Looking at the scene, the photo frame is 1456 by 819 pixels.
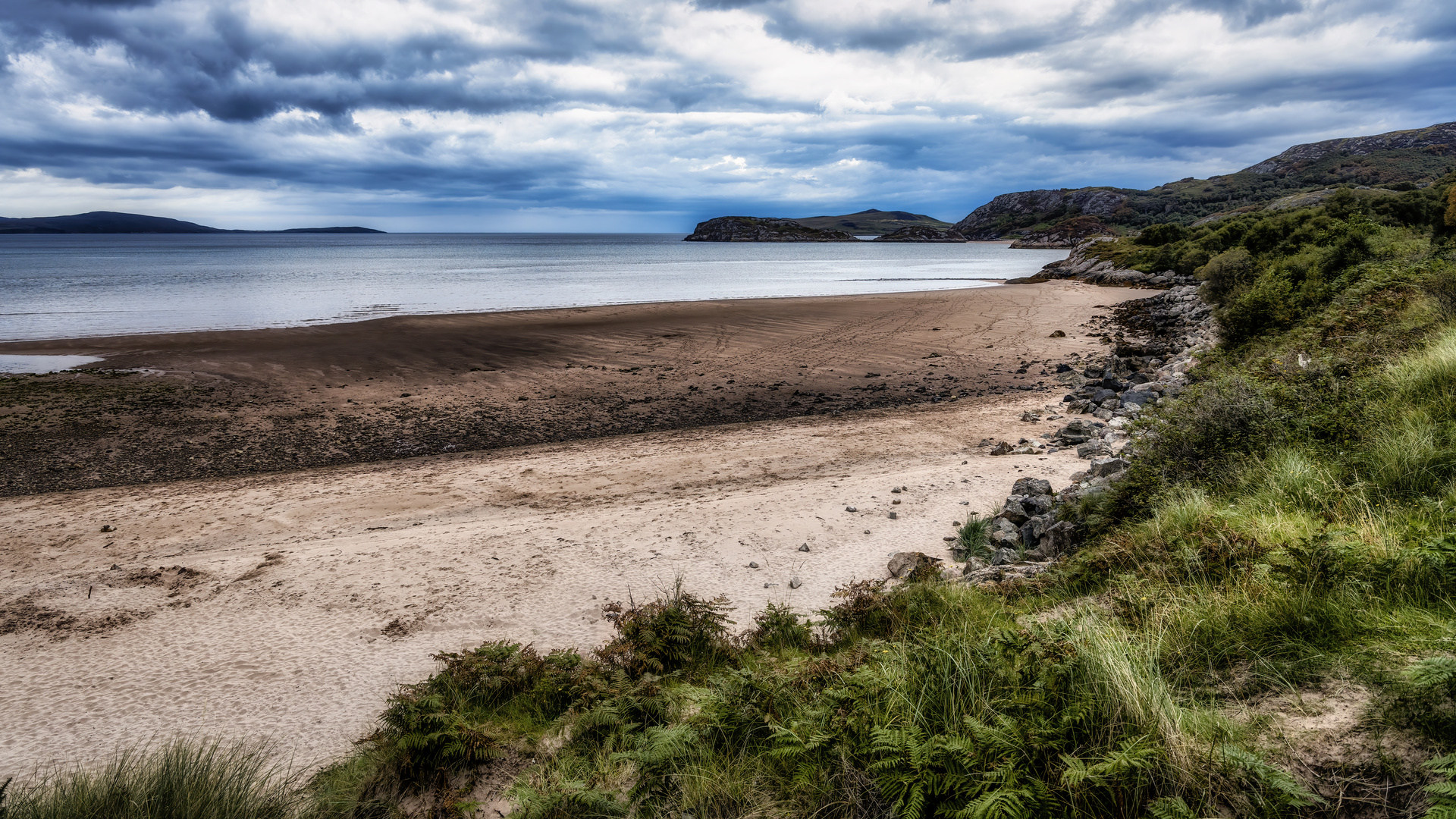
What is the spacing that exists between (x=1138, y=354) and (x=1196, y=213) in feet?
505

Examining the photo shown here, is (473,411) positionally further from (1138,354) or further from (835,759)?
(1138,354)

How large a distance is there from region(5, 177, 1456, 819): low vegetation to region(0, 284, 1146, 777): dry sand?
111 centimetres

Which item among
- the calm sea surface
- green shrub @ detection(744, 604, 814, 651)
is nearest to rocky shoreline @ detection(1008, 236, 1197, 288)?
the calm sea surface

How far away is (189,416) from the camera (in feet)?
50.9

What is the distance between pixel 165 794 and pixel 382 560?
488cm

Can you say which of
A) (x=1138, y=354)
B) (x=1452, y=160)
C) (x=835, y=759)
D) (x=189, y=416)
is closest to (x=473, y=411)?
(x=189, y=416)

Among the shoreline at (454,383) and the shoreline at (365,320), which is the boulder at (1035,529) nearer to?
the shoreline at (454,383)

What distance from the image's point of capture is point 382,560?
8.30 metres

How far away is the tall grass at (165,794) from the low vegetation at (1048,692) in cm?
2

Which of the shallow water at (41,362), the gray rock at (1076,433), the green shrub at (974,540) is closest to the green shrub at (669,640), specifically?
the green shrub at (974,540)

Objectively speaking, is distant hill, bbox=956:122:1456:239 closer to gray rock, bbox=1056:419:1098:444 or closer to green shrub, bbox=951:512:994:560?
gray rock, bbox=1056:419:1098:444

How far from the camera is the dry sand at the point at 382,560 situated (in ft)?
18.8

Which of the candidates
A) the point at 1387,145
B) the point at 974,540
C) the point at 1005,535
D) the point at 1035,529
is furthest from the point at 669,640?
the point at 1387,145

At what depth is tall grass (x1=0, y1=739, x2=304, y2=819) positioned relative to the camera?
344cm
